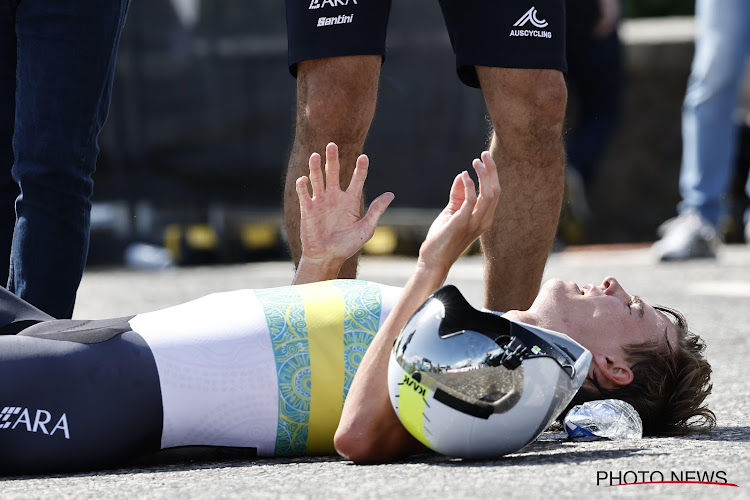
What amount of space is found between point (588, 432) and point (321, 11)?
1.36 metres

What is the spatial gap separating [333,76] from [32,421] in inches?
52.9

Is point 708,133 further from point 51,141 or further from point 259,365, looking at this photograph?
point 259,365

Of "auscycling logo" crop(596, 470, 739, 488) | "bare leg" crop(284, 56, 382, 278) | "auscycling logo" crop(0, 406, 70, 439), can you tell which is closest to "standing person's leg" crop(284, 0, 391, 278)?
"bare leg" crop(284, 56, 382, 278)

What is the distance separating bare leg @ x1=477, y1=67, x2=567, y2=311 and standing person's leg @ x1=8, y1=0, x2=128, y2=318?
105cm

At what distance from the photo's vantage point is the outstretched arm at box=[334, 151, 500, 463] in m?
2.55

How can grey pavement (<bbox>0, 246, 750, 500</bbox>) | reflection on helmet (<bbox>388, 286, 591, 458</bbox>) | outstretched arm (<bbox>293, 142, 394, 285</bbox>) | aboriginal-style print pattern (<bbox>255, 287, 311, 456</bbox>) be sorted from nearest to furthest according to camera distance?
grey pavement (<bbox>0, 246, 750, 500</bbox>) < reflection on helmet (<bbox>388, 286, 591, 458</bbox>) < aboriginal-style print pattern (<bbox>255, 287, 311, 456</bbox>) < outstretched arm (<bbox>293, 142, 394, 285</bbox>)

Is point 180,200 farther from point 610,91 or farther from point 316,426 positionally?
point 316,426

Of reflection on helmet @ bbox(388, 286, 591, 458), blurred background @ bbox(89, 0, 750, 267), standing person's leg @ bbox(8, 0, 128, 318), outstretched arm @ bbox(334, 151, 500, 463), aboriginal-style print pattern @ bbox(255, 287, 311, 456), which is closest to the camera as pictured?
reflection on helmet @ bbox(388, 286, 591, 458)

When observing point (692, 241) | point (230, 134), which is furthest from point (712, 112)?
point (230, 134)

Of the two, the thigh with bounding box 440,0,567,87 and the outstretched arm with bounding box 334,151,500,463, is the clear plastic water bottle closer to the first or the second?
the outstretched arm with bounding box 334,151,500,463

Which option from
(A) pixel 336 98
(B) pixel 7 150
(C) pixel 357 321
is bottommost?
(C) pixel 357 321

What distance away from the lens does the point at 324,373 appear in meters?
2.69

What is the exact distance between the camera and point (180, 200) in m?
8.45

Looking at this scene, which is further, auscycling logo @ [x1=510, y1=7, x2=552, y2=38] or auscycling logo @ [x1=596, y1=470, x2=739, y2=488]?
auscycling logo @ [x1=510, y1=7, x2=552, y2=38]
